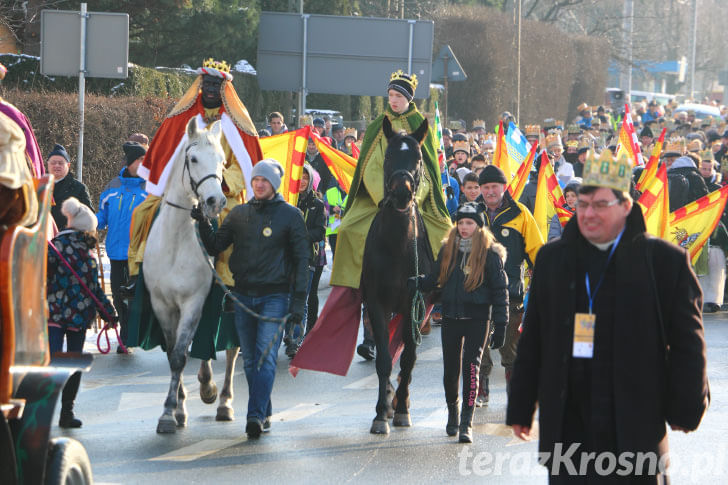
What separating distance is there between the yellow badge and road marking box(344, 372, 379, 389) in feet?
19.9

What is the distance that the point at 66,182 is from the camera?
41.7 feet

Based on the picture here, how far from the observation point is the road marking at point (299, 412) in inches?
388

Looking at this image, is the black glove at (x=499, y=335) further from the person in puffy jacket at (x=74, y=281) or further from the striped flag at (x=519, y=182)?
the striped flag at (x=519, y=182)

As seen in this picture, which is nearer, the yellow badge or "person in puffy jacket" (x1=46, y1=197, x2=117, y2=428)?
the yellow badge

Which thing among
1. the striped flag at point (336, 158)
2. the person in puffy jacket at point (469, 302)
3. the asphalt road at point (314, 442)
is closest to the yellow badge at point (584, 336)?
the asphalt road at point (314, 442)

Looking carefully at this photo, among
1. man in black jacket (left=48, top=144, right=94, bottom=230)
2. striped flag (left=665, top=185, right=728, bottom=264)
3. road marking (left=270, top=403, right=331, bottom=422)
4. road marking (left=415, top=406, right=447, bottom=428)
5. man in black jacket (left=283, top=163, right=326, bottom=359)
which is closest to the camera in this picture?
road marking (left=415, top=406, right=447, bottom=428)

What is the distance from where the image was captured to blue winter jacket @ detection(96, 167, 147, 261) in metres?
12.8

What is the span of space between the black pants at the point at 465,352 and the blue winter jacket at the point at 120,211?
4620 mm

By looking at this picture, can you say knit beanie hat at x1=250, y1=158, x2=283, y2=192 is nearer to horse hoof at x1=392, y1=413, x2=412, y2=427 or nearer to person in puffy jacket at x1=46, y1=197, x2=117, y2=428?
person in puffy jacket at x1=46, y1=197, x2=117, y2=428

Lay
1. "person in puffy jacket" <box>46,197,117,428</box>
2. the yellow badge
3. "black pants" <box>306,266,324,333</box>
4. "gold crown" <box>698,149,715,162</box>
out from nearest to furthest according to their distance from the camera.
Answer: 1. the yellow badge
2. "person in puffy jacket" <box>46,197,117,428</box>
3. "black pants" <box>306,266,324,333</box>
4. "gold crown" <box>698,149,715,162</box>

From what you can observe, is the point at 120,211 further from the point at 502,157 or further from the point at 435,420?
the point at 502,157

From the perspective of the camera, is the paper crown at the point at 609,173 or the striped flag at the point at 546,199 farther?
the striped flag at the point at 546,199

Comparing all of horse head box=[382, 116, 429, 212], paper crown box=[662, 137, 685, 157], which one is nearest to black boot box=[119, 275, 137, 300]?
horse head box=[382, 116, 429, 212]

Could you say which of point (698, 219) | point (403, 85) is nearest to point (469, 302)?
point (403, 85)
